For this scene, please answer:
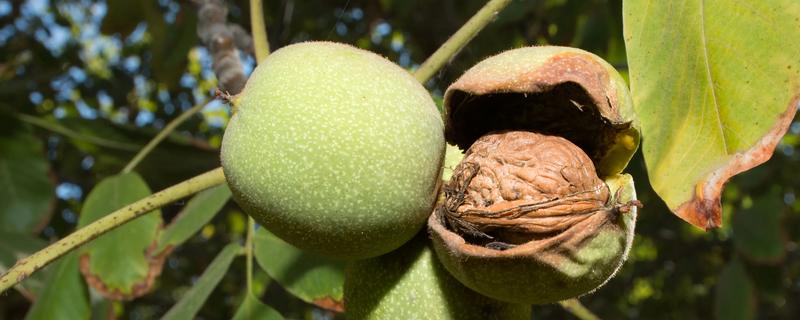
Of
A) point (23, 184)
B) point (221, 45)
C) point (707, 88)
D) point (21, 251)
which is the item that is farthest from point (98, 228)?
point (23, 184)

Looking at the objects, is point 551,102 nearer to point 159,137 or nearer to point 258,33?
point 258,33

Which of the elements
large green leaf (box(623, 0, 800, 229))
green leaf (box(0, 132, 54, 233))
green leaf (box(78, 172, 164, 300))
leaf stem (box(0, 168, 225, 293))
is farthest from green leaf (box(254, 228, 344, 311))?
green leaf (box(0, 132, 54, 233))

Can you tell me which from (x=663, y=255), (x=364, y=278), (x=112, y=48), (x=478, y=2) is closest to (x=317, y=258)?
(x=364, y=278)

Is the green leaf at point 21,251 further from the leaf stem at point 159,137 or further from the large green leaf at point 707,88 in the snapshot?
the large green leaf at point 707,88

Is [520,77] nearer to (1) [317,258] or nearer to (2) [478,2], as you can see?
(1) [317,258]

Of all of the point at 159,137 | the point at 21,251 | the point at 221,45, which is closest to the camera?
the point at 221,45

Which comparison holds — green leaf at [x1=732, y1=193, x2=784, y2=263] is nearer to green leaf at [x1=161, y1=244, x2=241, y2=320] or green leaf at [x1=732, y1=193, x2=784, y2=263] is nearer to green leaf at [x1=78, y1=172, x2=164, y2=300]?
green leaf at [x1=161, y1=244, x2=241, y2=320]
